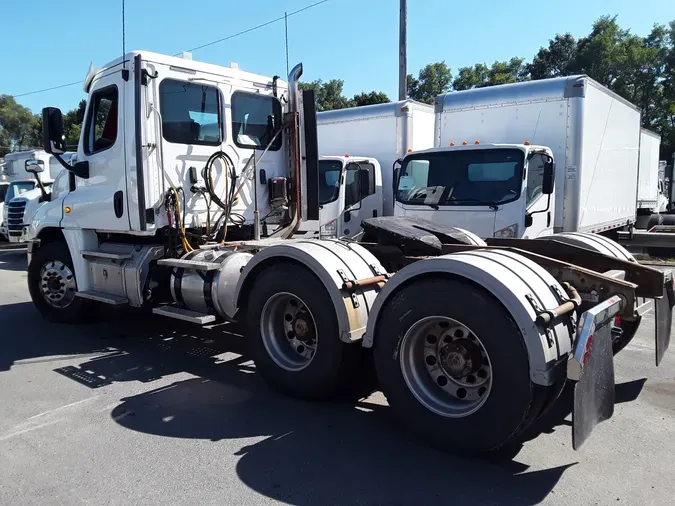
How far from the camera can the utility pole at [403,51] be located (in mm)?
16516

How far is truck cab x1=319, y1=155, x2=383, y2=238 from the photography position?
10180mm

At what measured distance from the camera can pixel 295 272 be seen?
14.7 ft

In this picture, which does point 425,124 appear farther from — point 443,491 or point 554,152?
point 443,491

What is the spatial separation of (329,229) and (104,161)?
4.57 metres

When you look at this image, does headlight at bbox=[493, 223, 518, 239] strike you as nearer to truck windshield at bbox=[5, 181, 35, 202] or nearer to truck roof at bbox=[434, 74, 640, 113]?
truck roof at bbox=[434, 74, 640, 113]

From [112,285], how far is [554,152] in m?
6.64

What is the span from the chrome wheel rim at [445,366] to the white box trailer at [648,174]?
12682 millimetres

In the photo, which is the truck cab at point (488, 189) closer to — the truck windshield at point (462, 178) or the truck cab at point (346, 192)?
the truck windshield at point (462, 178)

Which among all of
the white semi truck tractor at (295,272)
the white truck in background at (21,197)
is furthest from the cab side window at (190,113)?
the white truck in background at (21,197)

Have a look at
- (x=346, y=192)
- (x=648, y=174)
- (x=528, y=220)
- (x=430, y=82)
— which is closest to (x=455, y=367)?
(x=528, y=220)

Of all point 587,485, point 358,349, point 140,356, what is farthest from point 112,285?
point 587,485

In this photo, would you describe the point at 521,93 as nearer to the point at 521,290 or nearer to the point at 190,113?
the point at 190,113

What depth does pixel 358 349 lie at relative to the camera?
14.0ft

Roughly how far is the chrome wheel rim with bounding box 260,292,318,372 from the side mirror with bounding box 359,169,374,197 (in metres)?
6.09
